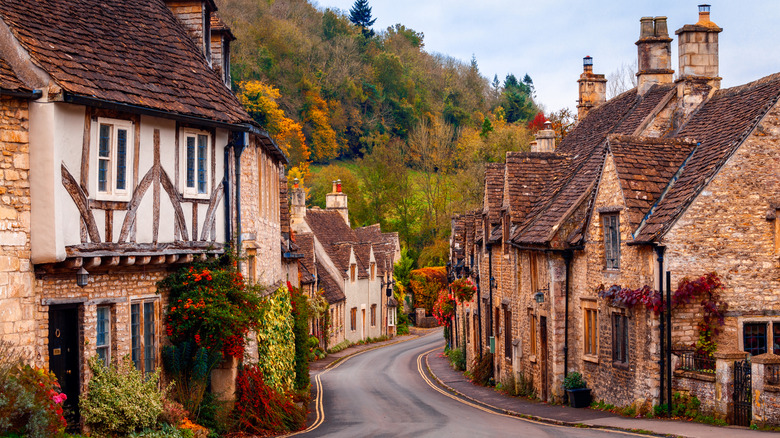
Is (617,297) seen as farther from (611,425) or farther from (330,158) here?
(330,158)

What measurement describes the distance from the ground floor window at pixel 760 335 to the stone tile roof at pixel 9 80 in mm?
15562

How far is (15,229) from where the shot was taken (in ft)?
41.4

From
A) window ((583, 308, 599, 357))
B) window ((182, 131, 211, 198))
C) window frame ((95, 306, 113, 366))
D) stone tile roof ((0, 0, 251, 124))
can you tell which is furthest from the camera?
window ((583, 308, 599, 357))

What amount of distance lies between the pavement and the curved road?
465mm

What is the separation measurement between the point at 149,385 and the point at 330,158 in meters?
78.7

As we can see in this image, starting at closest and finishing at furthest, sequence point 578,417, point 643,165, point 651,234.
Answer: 1. point 651,234
2. point 578,417
3. point 643,165

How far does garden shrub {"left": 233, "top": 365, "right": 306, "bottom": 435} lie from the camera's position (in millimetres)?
17547

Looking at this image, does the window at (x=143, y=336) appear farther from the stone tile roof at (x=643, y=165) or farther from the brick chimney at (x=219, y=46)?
the stone tile roof at (x=643, y=165)

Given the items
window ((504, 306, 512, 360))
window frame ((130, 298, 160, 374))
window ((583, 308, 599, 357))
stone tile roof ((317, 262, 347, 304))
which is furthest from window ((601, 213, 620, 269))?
stone tile roof ((317, 262, 347, 304))

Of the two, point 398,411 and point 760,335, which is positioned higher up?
point 760,335

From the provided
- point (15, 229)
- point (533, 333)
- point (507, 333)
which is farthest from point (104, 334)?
point (507, 333)

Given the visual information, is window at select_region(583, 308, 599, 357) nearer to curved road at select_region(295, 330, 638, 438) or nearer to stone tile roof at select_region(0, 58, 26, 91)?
curved road at select_region(295, 330, 638, 438)

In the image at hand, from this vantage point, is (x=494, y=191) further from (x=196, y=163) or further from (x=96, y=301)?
(x=96, y=301)

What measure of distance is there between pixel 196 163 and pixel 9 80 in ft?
13.7
